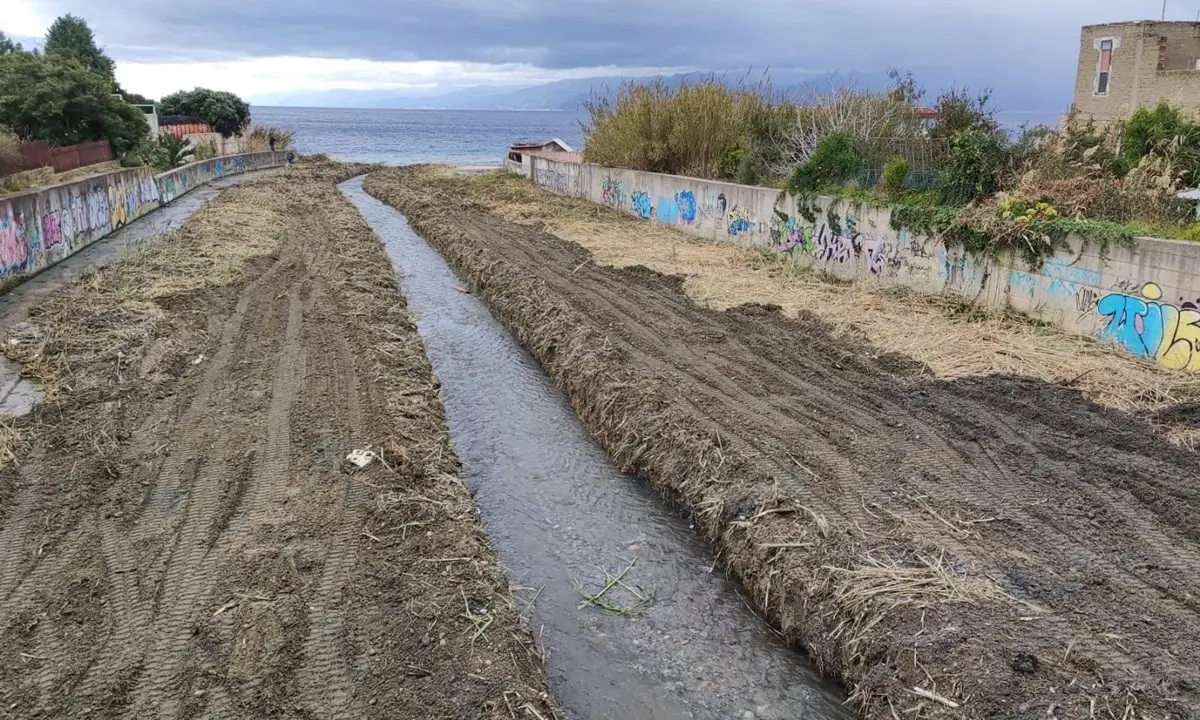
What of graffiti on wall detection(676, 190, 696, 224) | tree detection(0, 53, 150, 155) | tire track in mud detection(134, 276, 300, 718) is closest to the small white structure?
graffiti on wall detection(676, 190, 696, 224)

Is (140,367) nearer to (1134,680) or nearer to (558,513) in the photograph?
(558,513)

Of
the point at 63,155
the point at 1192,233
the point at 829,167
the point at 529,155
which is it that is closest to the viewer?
the point at 1192,233

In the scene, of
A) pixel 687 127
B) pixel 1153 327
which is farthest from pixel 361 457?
pixel 687 127

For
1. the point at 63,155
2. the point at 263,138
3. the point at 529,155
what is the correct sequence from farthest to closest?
the point at 263,138
the point at 529,155
the point at 63,155

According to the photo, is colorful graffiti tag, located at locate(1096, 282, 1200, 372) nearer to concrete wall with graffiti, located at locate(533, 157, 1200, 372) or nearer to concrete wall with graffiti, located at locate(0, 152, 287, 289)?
concrete wall with graffiti, located at locate(533, 157, 1200, 372)

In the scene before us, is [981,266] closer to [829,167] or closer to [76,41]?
[829,167]

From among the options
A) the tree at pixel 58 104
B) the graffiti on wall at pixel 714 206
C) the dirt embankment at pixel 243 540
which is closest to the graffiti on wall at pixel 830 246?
the graffiti on wall at pixel 714 206

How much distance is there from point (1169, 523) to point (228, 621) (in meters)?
8.32

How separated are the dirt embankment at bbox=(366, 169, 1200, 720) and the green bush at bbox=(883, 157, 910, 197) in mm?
5349

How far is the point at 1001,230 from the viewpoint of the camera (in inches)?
573

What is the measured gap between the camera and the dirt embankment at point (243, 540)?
568 cm

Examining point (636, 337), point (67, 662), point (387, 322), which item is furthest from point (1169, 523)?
point (387, 322)

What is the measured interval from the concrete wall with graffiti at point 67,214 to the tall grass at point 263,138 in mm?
28148

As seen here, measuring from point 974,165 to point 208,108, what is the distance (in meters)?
66.3
